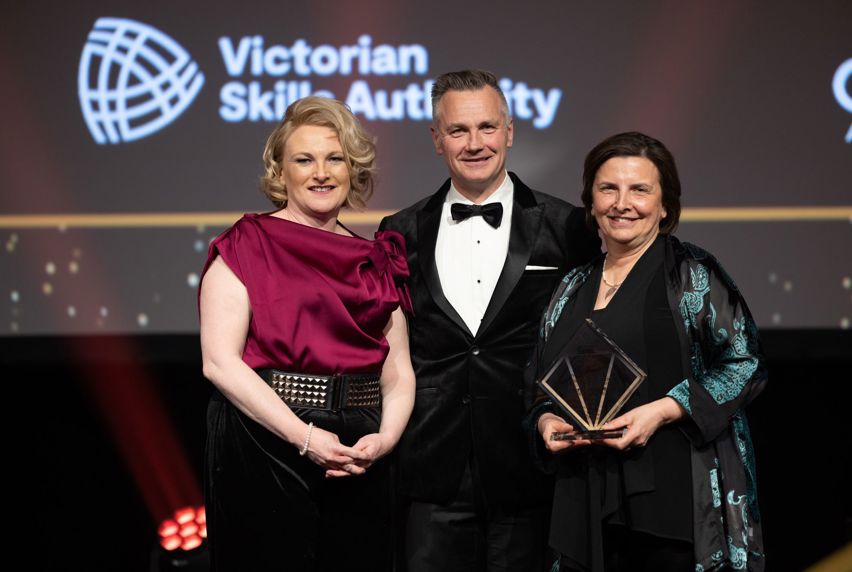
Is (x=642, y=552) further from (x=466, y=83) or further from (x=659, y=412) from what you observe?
(x=466, y=83)

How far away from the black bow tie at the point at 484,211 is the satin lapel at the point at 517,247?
0.06 m

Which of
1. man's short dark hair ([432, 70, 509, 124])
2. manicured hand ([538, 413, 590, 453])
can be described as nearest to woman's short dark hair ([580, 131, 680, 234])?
man's short dark hair ([432, 70, 509, 124])

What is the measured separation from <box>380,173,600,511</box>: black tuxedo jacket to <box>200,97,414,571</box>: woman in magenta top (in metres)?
0.30

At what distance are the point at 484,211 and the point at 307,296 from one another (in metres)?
0.71

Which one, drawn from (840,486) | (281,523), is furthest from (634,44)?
(281,523)

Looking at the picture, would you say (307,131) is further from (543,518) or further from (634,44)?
(634,44)

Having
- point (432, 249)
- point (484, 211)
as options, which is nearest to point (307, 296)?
point (432, 249)

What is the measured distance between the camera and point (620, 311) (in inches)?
105

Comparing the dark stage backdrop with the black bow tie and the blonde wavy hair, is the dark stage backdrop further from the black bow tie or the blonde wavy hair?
the blonde wavy hair

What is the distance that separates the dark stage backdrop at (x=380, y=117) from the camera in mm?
4816

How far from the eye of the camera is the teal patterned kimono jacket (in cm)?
248

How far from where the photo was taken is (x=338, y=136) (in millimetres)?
2736

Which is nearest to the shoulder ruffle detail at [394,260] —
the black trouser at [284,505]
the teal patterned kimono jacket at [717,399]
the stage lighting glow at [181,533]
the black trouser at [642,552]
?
the black trouser at [284,505]

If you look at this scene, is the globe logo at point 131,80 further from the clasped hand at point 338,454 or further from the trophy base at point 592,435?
the trophy base at point 592,435
